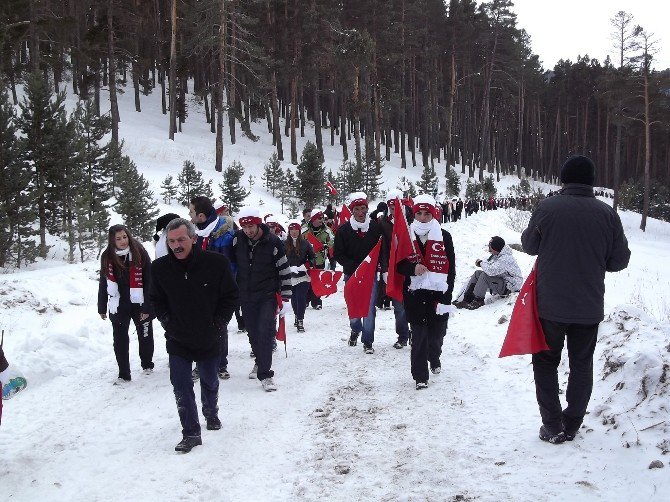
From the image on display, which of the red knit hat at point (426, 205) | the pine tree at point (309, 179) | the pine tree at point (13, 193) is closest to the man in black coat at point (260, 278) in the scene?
the red knit hat at point (426, 205)

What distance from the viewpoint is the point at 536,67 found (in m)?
78.3

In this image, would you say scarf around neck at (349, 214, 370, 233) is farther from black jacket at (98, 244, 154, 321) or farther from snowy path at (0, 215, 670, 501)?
black jacket at (98, 244, 154, 321)

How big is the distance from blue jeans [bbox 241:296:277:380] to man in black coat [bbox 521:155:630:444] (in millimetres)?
3374

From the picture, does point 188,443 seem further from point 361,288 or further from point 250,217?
point 361,288

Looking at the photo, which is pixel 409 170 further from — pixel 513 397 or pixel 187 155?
pixel 513 397

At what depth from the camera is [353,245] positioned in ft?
30.2

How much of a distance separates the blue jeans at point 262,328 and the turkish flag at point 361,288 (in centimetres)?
194

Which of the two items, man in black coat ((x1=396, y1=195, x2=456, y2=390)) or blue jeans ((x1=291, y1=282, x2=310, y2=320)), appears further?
blue jeans ((x1=291, y1=282, x2=310, y2=320))

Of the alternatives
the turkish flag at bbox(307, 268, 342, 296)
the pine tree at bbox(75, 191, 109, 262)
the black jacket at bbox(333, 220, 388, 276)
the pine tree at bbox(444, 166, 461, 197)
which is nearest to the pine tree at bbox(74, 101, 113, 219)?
the pine tree at bbox(75, 191, 109, 262)

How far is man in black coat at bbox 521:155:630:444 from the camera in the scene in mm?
4289

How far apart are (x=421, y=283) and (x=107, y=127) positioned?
18005 mm

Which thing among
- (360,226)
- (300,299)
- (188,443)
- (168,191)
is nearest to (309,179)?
(168,191)

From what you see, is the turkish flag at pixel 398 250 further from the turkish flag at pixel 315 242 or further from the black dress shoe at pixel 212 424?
the turkish flag at pixel 315 242

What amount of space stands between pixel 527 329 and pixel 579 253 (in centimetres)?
72
